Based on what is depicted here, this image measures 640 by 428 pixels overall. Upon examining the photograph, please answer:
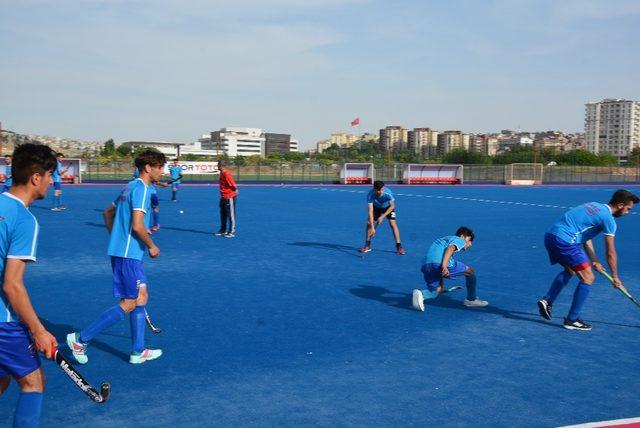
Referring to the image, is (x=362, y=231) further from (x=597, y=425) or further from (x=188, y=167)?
(x=188, y=167)

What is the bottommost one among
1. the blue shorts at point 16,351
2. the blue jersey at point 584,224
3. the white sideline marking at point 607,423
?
the white sideline marking at point 607,423

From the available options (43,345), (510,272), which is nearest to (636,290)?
(510,272)

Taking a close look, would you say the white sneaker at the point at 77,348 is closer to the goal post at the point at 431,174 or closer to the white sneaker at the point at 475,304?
the white sneaker at the point at 475,304

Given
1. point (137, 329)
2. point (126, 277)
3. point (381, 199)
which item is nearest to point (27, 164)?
point (126, 277)

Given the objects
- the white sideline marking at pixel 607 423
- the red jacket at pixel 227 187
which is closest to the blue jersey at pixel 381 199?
the red jacket at pixel 227 187

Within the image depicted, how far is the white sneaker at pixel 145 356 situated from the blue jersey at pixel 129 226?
984 mm

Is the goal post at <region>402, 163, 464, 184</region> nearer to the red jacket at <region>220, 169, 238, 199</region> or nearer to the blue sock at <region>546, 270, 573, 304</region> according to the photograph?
the red jacket at <region>220, 169, 238, 199</region>

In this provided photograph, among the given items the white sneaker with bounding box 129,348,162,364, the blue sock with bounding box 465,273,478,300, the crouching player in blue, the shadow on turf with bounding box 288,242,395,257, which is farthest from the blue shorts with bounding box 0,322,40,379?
the shadow on turf with bounding box 288,242,395,257

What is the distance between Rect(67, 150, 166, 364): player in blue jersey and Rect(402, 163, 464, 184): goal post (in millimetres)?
41651

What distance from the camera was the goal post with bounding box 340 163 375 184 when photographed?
44.9m

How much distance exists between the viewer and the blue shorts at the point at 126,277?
17.9ft

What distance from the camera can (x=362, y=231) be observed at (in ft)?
53.5

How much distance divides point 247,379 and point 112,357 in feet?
4.99

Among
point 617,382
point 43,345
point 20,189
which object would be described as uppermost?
point 20,189
